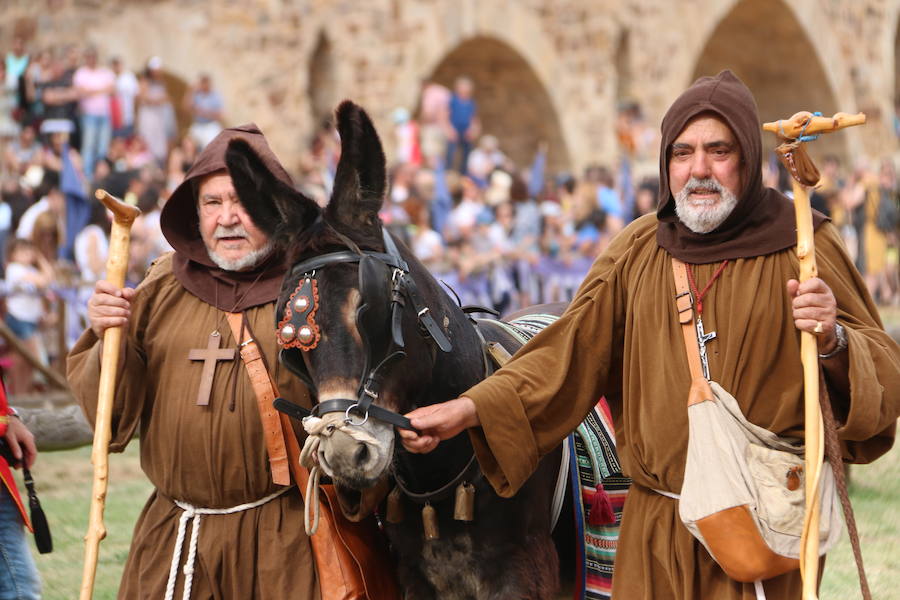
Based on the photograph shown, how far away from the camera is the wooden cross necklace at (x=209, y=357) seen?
445 centimetres

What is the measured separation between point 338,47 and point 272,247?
14808 mm

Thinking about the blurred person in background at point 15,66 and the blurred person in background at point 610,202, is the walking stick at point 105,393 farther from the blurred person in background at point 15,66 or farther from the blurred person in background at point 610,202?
the blurred person in background at point 610,202

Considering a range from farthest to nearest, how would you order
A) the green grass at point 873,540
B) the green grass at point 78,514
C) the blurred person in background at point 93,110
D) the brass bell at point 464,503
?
the blurred person in background at point 93,110, the green grass at point 78,514, the green grass at point 873,540, the brass bell at point 464,503

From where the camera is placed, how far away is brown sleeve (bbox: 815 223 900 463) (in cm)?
373

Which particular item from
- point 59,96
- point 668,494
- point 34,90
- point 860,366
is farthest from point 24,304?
point 860,366

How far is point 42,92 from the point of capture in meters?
14.3

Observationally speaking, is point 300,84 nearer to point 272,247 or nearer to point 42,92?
point 42,92

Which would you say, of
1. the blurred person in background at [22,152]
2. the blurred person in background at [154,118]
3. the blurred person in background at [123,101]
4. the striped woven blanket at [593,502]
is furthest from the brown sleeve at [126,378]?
the blurred person in background at [154,118]

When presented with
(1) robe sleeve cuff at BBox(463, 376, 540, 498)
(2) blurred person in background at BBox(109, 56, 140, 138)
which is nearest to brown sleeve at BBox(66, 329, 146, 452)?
(1) robe sleeve cuff at BBox(463, 376, 540, 498)

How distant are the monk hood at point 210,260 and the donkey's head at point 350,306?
0.36 m

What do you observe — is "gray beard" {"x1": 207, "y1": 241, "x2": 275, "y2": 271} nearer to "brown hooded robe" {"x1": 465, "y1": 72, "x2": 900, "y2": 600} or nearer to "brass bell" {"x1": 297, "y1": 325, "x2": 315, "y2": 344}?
"brass bell" {"x1": 297, "y1": 325, "x2": 315, "y2": 344}

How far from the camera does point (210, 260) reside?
15.4ft

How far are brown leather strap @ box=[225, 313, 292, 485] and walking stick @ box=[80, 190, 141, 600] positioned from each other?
1.42ft

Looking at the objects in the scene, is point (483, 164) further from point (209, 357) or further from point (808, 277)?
point (808, 277)
